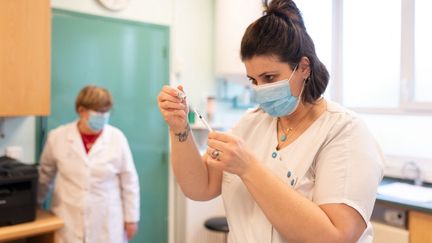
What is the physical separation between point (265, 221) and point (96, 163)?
4.86 ft

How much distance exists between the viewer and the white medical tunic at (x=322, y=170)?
88 centimetres

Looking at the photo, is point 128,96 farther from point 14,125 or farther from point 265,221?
point 265,221

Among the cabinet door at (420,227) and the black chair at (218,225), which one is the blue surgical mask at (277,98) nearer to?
the cabinet door at (420,227)

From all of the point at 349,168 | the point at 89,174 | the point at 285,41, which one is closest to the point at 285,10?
the point at 285,41

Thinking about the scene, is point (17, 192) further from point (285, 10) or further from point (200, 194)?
point (285, 10)

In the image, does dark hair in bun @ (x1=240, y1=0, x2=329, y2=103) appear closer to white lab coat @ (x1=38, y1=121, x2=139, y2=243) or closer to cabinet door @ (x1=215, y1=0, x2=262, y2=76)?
white lab coat @ (x1=38, y1=121, x2=139, y2=243)

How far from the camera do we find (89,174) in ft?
7.13

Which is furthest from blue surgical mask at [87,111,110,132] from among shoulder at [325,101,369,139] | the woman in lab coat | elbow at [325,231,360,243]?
elbow at [325,231,360,243]

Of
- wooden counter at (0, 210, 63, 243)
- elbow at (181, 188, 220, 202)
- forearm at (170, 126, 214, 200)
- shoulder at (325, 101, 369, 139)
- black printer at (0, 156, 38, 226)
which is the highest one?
shoulder at (325, 101, 369, 139)

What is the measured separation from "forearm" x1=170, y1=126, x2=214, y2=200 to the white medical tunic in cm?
8

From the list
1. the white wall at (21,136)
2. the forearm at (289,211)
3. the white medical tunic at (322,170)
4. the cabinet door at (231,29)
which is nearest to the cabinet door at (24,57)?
the white wall at (21,136)

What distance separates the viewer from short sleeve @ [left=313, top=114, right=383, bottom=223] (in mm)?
870

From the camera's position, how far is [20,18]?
6.88ft

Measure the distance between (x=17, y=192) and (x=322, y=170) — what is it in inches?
65.2
